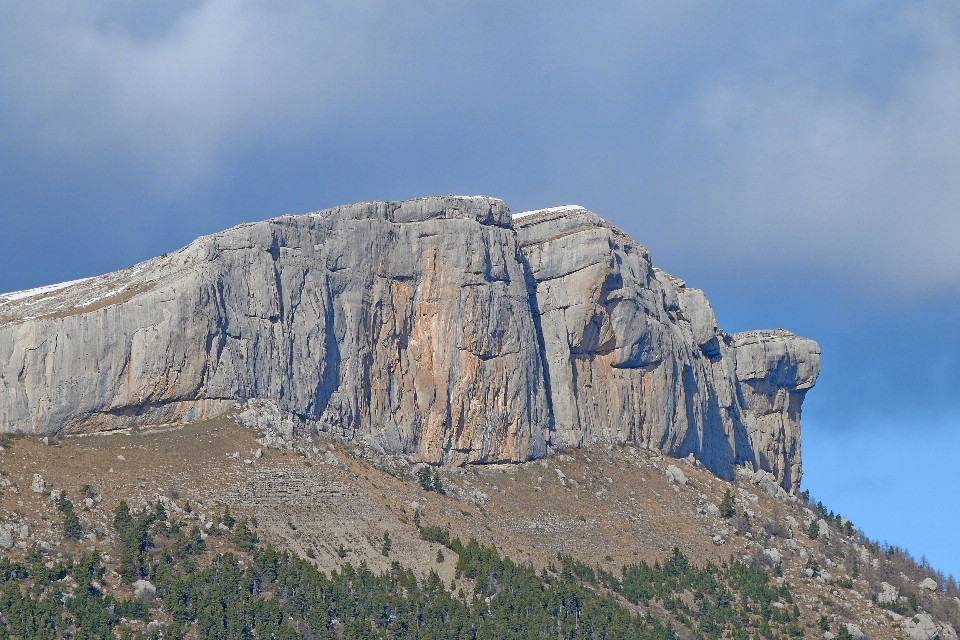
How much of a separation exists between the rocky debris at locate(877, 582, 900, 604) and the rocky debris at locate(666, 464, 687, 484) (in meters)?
18.8

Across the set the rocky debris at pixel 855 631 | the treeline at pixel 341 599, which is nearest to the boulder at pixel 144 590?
the treeline at pixel 341 599

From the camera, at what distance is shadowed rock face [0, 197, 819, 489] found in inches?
5965

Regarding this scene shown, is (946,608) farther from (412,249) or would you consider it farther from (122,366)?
(122,366)

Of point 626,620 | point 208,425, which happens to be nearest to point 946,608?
point 626,620

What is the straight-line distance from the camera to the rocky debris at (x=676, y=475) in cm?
17388

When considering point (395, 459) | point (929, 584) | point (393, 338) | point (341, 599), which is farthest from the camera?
point (929, 584)

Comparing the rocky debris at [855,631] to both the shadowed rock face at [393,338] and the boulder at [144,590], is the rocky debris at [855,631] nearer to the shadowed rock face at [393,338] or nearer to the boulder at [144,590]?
the shadowed rock face at [393,338]

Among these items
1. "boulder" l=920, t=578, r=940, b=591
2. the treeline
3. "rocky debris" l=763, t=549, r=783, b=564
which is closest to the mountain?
the treeline

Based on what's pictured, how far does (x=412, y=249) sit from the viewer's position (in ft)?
554

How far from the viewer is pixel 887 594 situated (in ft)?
539

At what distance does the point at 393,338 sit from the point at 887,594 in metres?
44.8

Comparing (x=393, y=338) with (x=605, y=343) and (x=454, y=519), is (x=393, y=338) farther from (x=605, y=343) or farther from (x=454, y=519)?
(x=605, y=343)

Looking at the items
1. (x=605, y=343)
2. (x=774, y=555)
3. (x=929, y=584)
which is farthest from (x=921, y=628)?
(x=605, y=343)

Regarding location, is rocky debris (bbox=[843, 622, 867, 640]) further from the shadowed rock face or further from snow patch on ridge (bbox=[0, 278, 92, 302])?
snow patch on ridge (bbox=[0, 278, 92, 302])
